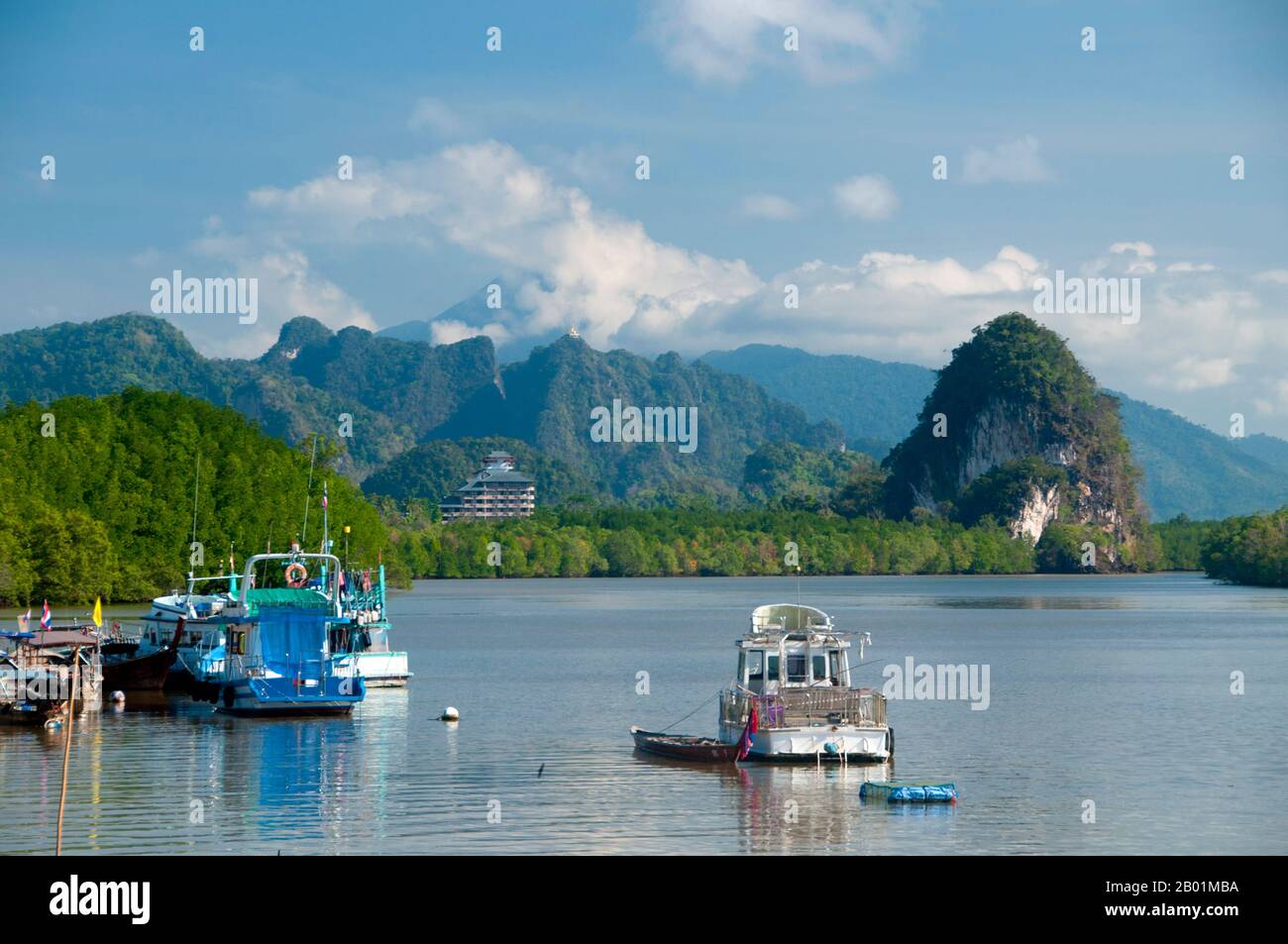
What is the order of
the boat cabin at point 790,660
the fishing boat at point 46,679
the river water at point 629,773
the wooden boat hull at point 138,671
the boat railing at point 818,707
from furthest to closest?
the wooden boat hull at point 138,671 → the fishing boat at point 46,679 → the boat cabin at point 790,660 → the boat railing at point 818,707 → the river water at point 629,773

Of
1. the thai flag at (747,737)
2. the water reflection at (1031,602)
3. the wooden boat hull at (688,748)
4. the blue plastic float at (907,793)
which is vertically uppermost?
the thai flag at (747,737)

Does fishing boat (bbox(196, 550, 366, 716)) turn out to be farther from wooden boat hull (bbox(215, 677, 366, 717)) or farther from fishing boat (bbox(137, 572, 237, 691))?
→ fishing boat (bbox(137, 572, 237, 691))

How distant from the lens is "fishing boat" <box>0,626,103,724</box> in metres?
52.0

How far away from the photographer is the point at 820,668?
4497 cm

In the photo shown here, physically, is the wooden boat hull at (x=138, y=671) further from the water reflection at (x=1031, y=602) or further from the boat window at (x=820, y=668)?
the water reflection at (x=1031, y=602)

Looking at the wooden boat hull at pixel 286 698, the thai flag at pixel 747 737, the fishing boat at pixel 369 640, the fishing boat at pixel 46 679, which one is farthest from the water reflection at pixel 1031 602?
the thai flag at pixel 747 737

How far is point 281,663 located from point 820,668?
68.9 ft

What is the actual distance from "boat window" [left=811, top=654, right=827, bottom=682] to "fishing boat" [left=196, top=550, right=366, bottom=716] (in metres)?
18.0

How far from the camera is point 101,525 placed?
117000 millimetres

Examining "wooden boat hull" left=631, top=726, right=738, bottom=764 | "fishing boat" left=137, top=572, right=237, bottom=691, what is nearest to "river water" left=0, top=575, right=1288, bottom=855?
"wooden boat hull" left=631, top=726, right=738, bottom=764

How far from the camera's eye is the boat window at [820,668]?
45.0m

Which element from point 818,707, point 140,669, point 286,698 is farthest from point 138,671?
point 818,707

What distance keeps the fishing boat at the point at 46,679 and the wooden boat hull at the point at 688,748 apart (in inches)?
655
